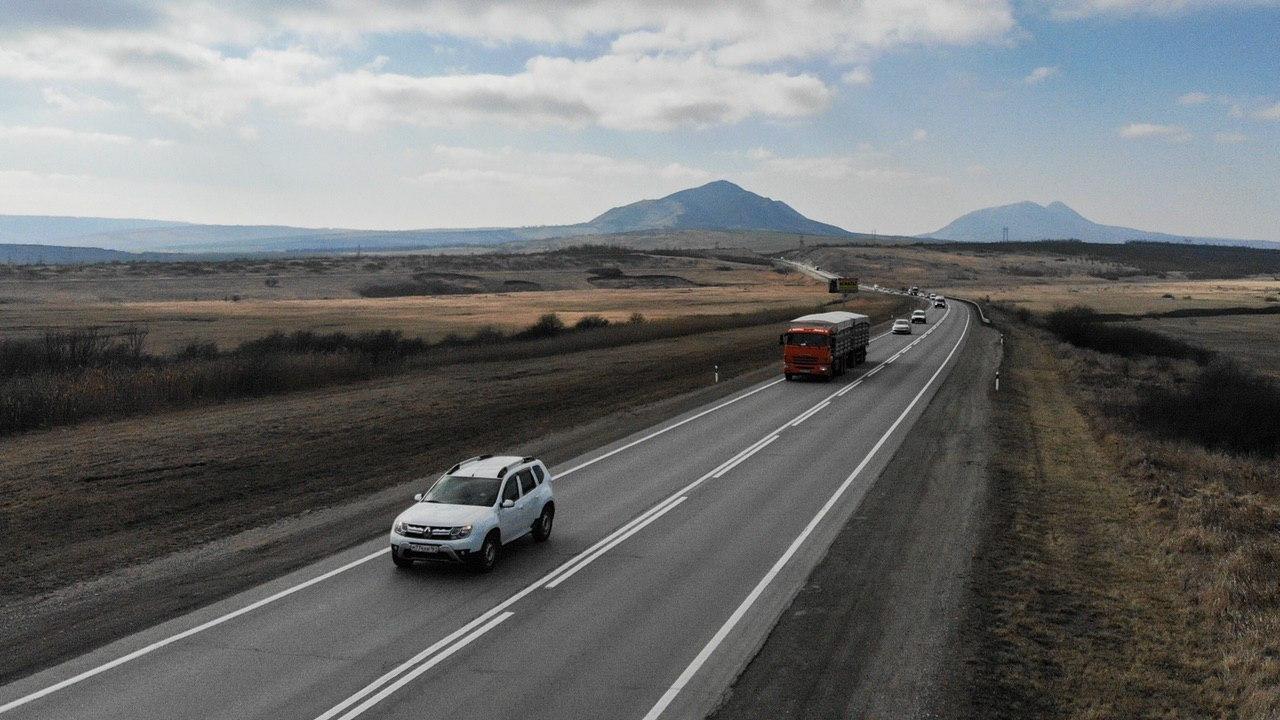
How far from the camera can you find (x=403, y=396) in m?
37.3

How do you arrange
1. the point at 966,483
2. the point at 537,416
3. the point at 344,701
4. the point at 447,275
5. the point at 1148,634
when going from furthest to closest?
the point at 447,275 → the point at 537,416 → the point at 966,483 → the point at 1148,634 → the point at 344,701

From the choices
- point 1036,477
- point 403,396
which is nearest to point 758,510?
point 1036,477

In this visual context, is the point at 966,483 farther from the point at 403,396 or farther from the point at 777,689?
the point at 403,396

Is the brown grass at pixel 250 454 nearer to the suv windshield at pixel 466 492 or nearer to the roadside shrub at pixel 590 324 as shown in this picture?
the suv windshield at pixel 466 492

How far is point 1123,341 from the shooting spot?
72062mm

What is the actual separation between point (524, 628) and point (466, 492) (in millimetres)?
3767

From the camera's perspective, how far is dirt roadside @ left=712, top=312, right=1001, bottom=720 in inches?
443

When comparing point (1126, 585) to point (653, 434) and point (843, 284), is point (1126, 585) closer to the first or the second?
point (653, 434)

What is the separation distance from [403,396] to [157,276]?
128 meters

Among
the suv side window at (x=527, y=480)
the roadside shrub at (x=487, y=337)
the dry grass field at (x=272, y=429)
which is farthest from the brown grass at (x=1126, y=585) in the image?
the roadside shrub at (x=487, y=337)

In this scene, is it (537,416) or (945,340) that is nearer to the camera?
(537,416)

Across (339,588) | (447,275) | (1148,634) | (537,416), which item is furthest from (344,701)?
(447,275)

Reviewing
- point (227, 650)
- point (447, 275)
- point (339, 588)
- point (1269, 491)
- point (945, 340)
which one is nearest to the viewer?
point (227, 650)

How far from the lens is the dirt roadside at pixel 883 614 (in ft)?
36.9
